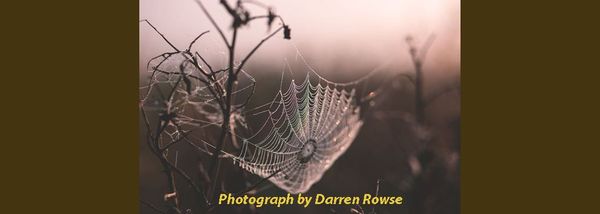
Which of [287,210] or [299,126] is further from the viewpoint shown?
[287,210]

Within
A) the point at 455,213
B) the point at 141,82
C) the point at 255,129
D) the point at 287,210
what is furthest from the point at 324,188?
the point at 141,82

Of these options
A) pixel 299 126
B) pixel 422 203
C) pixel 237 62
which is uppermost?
pixel 237 62

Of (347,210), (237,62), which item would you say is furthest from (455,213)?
(237,62)

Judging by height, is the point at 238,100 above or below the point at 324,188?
above

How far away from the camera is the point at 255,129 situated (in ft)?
15.2

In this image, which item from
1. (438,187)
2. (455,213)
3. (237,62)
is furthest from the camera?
(455,213)

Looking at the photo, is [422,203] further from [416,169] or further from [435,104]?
[435,104]

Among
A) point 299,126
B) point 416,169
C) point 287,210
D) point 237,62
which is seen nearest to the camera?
point 416,169

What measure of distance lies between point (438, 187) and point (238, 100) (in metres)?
1.65

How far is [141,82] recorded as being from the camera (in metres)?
3.04

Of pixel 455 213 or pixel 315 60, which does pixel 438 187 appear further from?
pixel 315 60

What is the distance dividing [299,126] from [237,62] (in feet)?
2.82

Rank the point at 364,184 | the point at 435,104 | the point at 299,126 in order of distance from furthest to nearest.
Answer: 1. the point at 364,184
2. the point at 435,104
3. the point at 299,126

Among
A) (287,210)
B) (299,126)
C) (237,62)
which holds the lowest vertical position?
(287,210)
